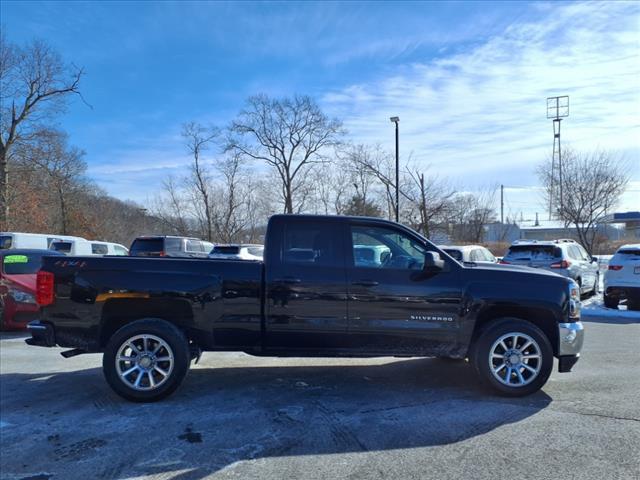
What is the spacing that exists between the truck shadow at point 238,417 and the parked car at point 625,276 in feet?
26.9

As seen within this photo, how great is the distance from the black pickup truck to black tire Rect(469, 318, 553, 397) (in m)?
0.01

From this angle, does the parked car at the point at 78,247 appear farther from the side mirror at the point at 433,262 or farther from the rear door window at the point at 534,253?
the side mirror at the point at 433,262

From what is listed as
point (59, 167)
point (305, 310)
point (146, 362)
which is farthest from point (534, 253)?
point (59, 167)

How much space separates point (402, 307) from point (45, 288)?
3.86 metres

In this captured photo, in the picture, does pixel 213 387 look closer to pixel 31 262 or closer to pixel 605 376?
pixel 605 376

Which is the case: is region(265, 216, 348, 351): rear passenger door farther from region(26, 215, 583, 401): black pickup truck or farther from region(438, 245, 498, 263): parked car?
region(438, 245, 498, 263): parked car

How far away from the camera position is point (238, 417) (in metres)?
4.52

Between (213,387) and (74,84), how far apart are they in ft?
104

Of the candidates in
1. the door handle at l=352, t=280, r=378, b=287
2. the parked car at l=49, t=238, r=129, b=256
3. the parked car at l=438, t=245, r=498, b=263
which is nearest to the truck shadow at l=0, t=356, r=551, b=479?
the door handle at l=352, t=280, r=378, b=287

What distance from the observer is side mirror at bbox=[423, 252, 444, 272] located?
16.2ft

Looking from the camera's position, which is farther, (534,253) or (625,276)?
(534,253)

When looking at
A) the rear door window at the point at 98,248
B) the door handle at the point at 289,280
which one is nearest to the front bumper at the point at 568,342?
the door handle at the point at 289,280

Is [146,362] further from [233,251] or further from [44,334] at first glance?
[233,251]

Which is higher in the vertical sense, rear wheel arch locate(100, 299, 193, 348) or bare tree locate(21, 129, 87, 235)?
bare tree locate(21, 129, 87, 235)
